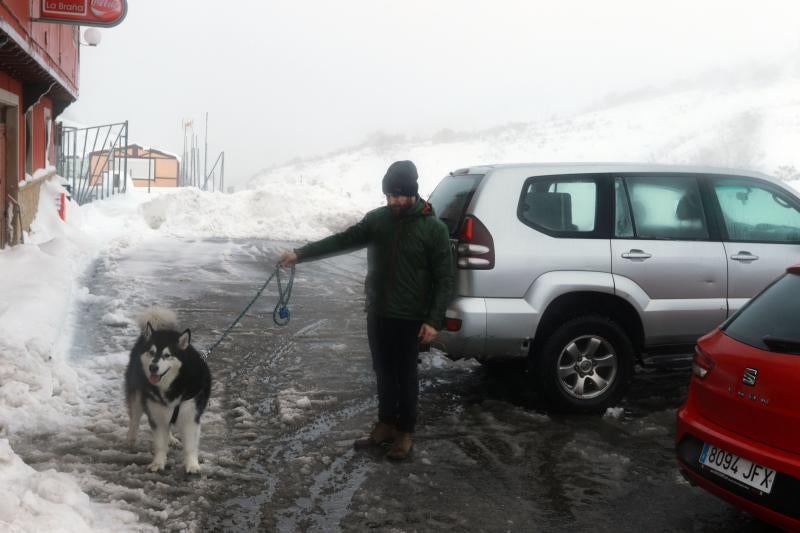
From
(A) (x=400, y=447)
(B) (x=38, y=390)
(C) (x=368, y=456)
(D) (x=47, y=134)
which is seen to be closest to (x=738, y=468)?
(A) (x=400, y=447)

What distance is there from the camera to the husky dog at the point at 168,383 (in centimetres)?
480

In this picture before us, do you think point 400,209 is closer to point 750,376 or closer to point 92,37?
point 750,376

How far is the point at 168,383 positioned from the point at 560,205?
331 centimetres

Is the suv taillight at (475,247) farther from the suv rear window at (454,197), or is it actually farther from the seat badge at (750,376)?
the seat badge at (750,376)

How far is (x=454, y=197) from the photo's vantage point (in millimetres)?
6695

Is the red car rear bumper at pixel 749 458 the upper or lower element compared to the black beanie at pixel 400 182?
lower

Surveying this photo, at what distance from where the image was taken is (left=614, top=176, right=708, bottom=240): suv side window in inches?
255

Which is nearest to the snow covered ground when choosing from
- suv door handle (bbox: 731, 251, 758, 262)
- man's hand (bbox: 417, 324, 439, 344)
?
man's hand (bbox: 417, 324, 439, 344)

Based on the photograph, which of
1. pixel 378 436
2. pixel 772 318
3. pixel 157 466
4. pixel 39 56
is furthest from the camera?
pixel 39 56

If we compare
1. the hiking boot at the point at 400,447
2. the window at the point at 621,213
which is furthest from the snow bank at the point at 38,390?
the window at the point at 621,213

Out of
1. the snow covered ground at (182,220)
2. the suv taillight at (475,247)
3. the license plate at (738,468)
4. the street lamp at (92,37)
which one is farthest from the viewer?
the street lamp at (92,37)

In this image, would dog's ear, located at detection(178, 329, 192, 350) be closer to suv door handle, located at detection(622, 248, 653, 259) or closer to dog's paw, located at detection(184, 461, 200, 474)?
dog's paw, located at detection(184, 461, 200, 474)

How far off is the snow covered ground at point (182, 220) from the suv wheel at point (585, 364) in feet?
6.63

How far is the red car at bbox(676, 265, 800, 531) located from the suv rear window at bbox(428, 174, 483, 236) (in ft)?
8.18
